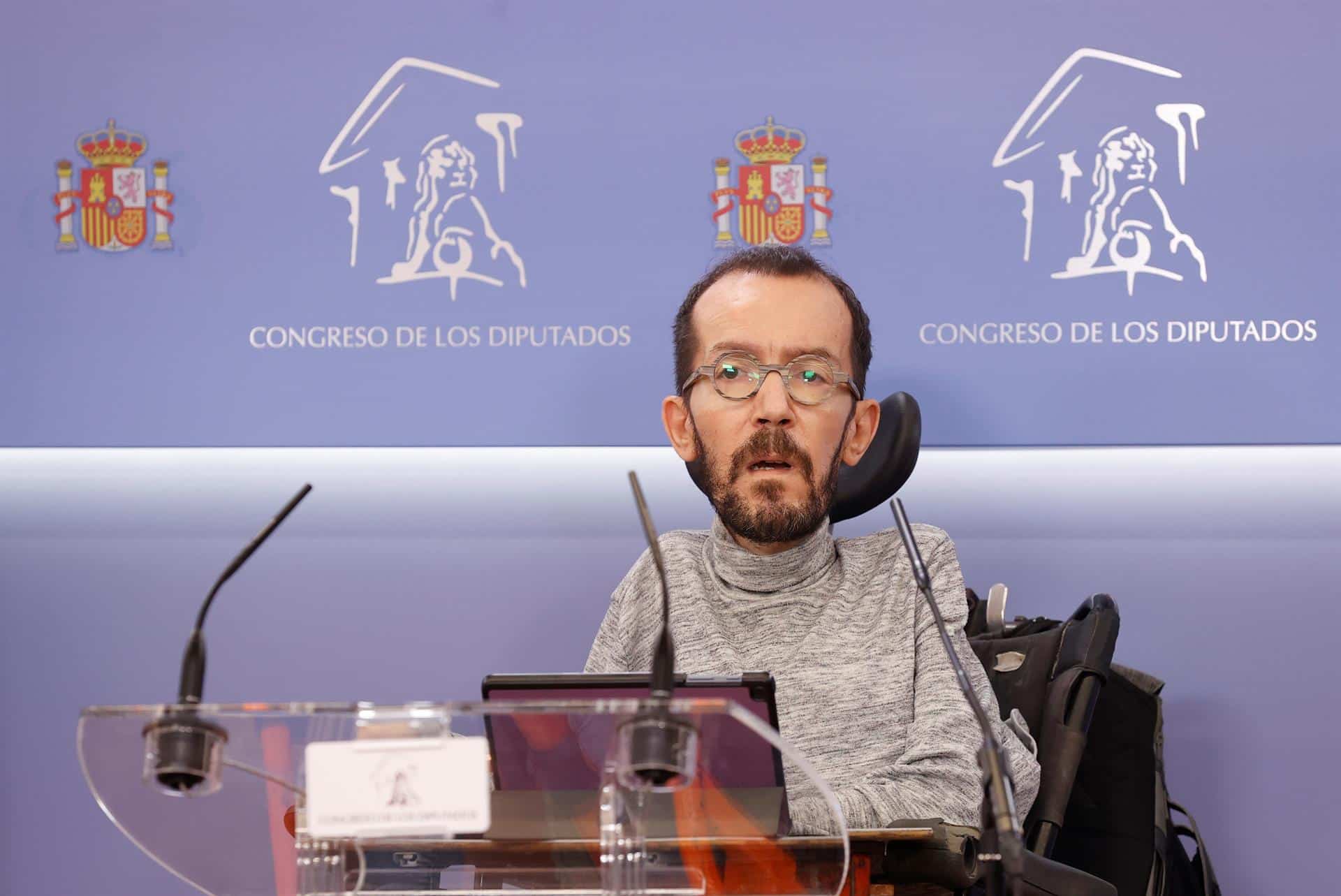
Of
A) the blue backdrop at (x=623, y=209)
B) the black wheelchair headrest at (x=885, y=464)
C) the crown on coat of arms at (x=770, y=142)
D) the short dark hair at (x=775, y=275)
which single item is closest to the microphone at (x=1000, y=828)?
the short dark hair at (x=775, y=275)

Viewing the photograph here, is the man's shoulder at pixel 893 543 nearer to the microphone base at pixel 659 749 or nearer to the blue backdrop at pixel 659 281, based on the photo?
the blue backdrop at pixel 659 281

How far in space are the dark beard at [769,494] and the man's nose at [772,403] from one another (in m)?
0.02

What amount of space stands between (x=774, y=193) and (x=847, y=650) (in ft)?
3.98

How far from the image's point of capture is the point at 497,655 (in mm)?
3381

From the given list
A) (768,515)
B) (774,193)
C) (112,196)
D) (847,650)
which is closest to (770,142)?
(774,193)

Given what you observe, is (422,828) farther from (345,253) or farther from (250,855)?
(345,253)

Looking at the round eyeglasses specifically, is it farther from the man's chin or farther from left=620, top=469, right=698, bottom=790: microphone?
left=620, top=469, right=698, bottom=790: microphone

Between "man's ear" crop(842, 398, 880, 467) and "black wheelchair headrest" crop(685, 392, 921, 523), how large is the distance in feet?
0.55

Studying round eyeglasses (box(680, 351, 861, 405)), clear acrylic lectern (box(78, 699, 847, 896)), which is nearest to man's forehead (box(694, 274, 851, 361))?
round eyeglasses (box(680, 351, 861, 405))

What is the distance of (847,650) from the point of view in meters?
2.31

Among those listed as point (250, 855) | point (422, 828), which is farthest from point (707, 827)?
point (250, 855)

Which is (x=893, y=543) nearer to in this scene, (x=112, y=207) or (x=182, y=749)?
(x=182, y=749)

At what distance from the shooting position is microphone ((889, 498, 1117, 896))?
1374 millimetres

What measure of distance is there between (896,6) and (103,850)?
8.45ft
